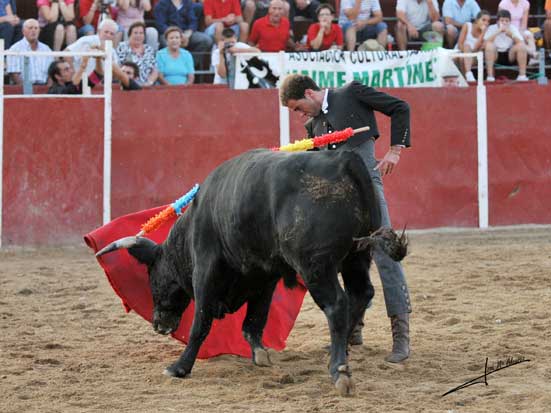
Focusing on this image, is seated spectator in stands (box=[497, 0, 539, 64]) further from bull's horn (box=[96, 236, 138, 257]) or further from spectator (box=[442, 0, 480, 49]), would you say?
bull's horn (box=[96, 236, 138, 257])

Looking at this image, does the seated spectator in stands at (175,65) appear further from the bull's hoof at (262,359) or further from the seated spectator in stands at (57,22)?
the bull's hoof at (262,359)

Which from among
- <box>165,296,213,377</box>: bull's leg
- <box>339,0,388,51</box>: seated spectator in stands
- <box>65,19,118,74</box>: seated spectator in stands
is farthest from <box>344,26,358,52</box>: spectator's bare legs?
<box>165,296,213,377</box>: bull's leg

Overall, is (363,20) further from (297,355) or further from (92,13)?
(297,355)

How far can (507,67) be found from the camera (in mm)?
11945

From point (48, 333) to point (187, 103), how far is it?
179 inches

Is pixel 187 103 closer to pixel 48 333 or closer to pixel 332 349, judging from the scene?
pixel 48 333

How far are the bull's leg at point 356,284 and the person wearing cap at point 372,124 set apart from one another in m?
0.43

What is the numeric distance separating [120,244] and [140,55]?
20.2ft

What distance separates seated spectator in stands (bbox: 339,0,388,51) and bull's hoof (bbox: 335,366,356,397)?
848cm

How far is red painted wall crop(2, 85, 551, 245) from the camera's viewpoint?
1016cm

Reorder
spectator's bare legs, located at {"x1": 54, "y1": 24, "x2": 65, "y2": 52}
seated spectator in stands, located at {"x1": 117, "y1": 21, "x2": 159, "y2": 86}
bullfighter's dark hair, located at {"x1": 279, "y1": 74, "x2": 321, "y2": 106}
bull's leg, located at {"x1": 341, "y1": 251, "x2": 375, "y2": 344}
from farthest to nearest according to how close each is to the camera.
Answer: spectator's bare legs, located at {"x1": 54, "y1": 24, "x2": 65, "y2": 52} → seated spectator in stands, located at {"x1": 117, "y1": 21, "x2": 159, "y2": 86} → bullfighter's dark hair, located at {"x1": 279, "y1": 74, "x2": 321, "y2": 106} → bull's leg, located at {"x1": 341, "y1": 251, "x2": 375, "y2": 344}

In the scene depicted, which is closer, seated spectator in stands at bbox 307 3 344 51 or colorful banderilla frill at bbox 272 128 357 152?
colorful banderilla frill at bbox 272 128 357 152

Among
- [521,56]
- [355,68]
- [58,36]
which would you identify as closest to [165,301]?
[355,68]

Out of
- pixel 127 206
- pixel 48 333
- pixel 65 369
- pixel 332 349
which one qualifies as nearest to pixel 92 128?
pixel 127 206
